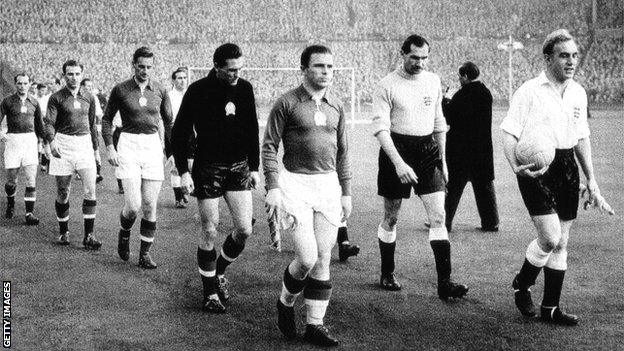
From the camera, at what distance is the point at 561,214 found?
19.6ft

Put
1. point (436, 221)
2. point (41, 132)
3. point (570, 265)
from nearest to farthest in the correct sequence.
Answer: point (436, 221), point (570, 265), point (41, 132)

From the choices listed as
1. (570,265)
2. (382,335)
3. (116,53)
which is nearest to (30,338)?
(382,335)

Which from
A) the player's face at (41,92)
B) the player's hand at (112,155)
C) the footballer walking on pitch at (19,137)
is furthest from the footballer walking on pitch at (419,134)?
the player's face at (41,92)

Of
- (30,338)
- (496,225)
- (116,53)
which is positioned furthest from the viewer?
(116,53)

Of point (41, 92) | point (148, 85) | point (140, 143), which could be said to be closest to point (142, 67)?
point (148, 85)

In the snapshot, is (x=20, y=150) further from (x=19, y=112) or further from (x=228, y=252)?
(x=228, y=252)

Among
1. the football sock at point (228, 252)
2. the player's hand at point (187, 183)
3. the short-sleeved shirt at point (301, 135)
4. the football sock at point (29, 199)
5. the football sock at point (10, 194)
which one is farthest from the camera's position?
the football sock at point (10, 194)

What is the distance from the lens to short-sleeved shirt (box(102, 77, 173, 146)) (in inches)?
323

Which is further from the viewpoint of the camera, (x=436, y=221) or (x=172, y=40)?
(x=172, y=40)

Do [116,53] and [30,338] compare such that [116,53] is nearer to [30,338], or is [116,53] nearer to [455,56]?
[455,56]

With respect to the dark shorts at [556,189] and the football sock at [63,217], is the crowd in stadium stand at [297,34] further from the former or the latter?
the dark shorts at [556,189]

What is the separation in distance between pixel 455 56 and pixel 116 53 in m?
20.5

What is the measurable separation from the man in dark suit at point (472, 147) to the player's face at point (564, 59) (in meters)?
4.48

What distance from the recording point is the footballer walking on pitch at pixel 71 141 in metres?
9.42
